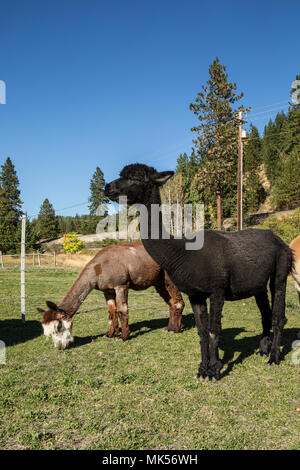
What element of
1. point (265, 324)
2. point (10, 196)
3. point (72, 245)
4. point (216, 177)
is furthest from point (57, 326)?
point (10, 196)

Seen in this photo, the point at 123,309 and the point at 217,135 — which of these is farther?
the point at 217,135

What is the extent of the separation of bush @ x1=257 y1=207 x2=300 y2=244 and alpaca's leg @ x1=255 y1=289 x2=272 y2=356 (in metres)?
17.8

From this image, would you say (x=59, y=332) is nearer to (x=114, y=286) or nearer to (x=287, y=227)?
(x=114, y=286)

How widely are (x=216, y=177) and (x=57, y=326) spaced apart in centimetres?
3599

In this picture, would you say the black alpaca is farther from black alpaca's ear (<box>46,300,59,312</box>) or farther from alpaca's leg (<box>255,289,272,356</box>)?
black alpaca's ear (<box>46,300,59,312</box>)

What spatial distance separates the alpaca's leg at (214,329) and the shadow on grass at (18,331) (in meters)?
4.86

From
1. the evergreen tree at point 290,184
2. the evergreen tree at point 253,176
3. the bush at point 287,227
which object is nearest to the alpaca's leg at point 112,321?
the bush at point 287,227

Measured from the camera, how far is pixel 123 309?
768cm

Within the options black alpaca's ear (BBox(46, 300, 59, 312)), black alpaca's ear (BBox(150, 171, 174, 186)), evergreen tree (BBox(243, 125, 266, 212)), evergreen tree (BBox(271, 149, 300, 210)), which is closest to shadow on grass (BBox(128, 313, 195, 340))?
black alpaca's ear (BBox(46, 300, 59, 312))

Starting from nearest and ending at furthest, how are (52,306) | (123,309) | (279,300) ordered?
1. (279,300)
2. (52,306)
3. (123,309)

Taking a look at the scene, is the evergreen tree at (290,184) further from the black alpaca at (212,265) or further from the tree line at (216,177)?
the black alpaca at (212,265)

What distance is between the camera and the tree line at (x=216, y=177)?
4003cm

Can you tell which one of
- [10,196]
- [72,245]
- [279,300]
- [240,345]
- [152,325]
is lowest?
[152,325]
